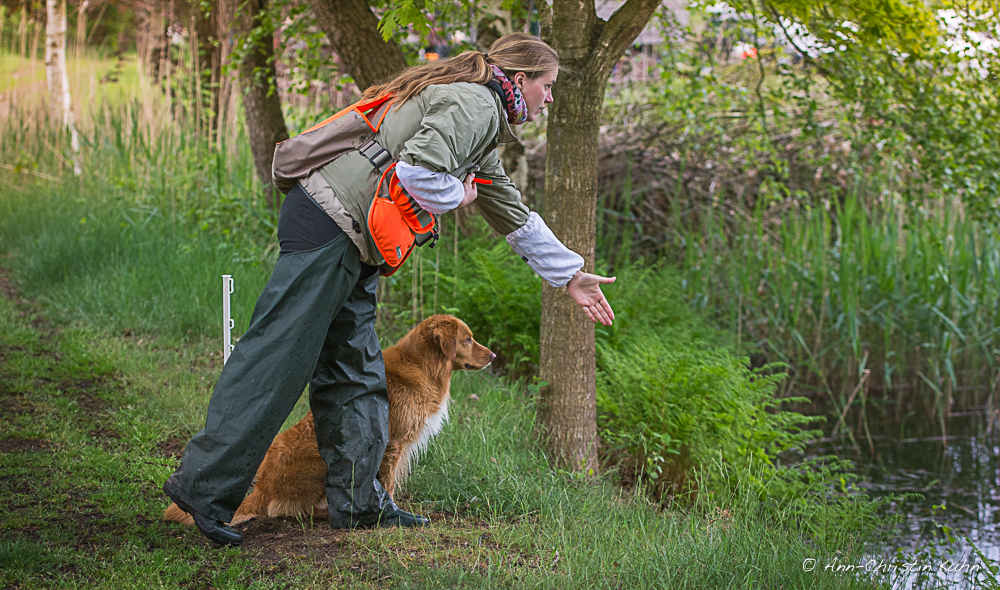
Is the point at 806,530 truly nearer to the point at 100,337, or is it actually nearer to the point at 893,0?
the point at 893,0

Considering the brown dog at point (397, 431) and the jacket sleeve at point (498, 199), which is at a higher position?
the jacket sleeve at point (498, 199)

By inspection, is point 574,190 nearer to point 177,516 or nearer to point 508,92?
point 508,92

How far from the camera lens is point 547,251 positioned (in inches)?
142

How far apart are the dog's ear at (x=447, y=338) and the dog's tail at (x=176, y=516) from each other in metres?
1.38

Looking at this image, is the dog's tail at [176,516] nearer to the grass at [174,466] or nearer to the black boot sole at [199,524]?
the grass at [174,466]

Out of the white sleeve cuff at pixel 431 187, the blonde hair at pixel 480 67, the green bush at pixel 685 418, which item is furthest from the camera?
the green bush at pixel 685 418

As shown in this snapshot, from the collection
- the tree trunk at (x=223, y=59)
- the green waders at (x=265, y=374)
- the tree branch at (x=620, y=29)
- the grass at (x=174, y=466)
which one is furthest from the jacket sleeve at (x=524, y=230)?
the tree trunk at (x=223, y=59)

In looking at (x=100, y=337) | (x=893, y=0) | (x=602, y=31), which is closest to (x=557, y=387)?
(x=602, y=31)

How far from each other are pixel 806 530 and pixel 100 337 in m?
5.60

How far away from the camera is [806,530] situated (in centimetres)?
472

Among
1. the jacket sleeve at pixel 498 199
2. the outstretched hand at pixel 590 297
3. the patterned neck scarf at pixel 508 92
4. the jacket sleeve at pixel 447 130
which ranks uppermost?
the patterned neck scarf at pixel 508 92

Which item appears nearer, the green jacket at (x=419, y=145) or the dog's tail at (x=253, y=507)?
the green jacket at (x=419, y=145)

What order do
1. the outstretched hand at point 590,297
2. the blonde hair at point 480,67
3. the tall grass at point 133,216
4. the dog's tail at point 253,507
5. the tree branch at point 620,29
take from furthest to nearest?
the tall grass at point 133,216, the tree branch at point 620,29, the outstretched hand at point 590,297, the dog's tail at point 253,507, the blonde hair at point 480,67

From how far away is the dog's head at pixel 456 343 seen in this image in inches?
148
